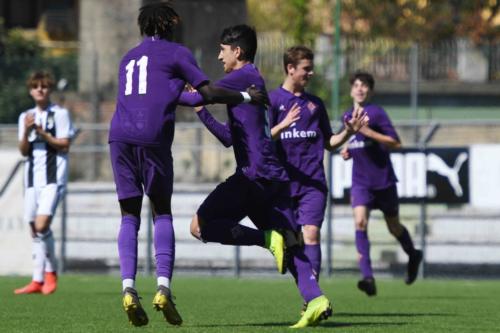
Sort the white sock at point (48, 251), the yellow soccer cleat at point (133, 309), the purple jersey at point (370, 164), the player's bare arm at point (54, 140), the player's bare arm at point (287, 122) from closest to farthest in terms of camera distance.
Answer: the yellow soccer cleat at point (133, 309)
the player's bare arm at point (287, 122)
the player's bare arm at point (54, 140)
the white sock at point (48, 251)
the purple jersey at point (370, 164)

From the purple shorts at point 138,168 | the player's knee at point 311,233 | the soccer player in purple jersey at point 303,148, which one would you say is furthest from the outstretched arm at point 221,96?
the player's knee at point 311,233

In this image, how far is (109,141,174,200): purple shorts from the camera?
9852 millimetres

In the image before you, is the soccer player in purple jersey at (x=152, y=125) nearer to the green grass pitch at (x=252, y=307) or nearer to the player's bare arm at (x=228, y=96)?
the player's bare arm at (x=228, y=96)

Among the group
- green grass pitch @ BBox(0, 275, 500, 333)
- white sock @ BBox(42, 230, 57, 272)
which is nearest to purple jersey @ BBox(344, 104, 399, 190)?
green grass pitch @ BBox(0, 275, 500, 333)

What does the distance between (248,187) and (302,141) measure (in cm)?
231

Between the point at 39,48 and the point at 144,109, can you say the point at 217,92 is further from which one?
the point at 39,48

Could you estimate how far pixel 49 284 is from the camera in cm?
1486

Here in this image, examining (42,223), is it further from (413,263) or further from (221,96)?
(221,96)

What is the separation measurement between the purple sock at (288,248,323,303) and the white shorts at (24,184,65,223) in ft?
16.3

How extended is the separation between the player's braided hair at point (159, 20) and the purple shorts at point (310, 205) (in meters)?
2.73

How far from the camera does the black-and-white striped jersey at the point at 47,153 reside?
14734mm

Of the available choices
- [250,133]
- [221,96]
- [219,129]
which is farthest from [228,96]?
[219,129]

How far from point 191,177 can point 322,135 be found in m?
9.42

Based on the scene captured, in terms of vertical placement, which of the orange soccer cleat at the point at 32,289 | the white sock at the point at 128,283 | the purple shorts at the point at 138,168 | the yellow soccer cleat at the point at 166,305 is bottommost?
the orange soccer cleat at the point at 32,289
